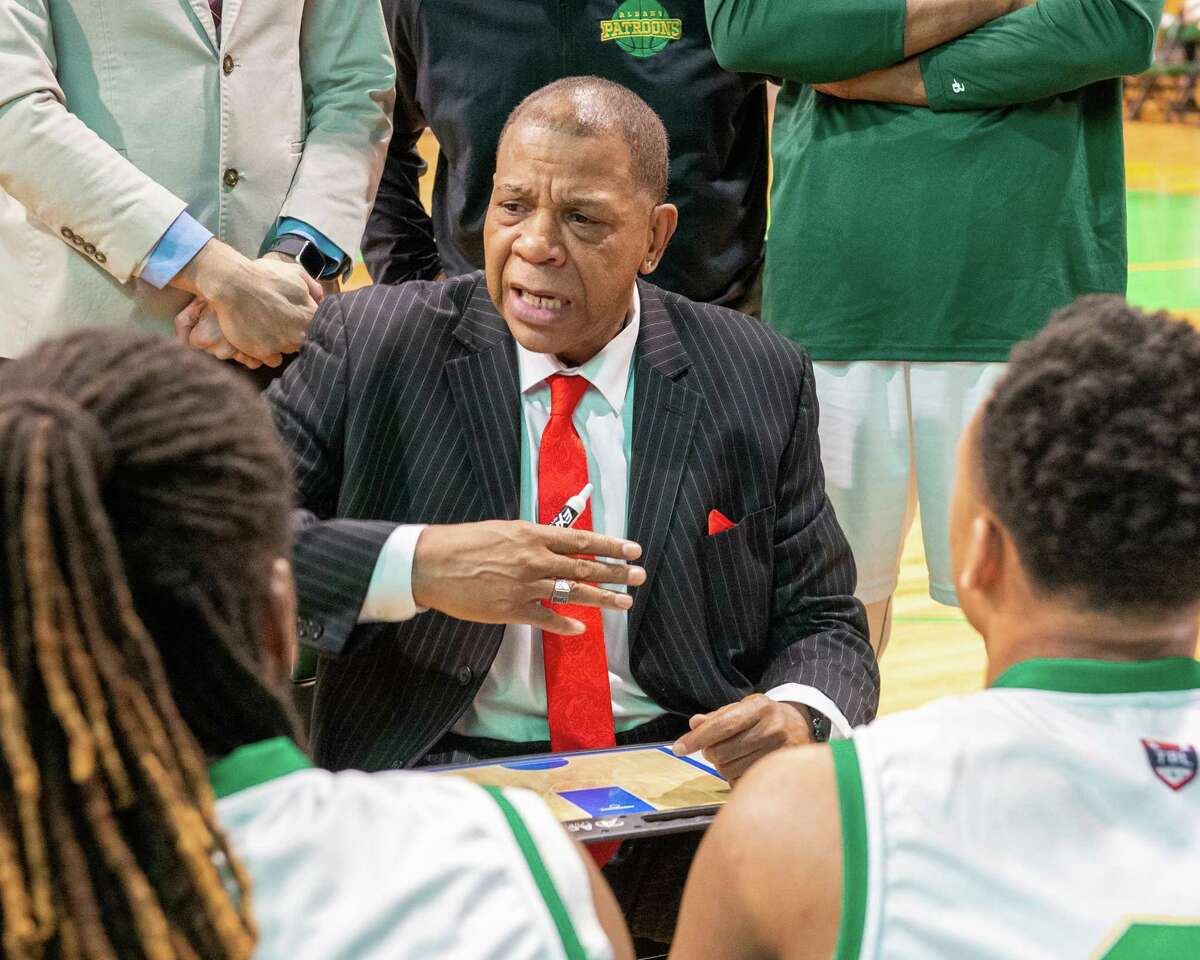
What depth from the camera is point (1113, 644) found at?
132cm

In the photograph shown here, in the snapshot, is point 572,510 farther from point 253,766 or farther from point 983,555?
point 253,766

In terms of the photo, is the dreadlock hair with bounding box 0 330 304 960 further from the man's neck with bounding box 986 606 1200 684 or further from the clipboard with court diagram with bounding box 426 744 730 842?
the clipboard with court diagram with bounding box 426 744 730 842

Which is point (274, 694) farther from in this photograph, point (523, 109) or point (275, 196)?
point (275, 196)

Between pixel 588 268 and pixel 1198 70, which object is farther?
pixel 1198 70

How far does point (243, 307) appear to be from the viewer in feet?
9.02

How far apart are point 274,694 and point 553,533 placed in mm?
1005

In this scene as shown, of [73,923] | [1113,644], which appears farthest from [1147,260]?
[73,923]

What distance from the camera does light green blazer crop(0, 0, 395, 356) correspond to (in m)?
2.68

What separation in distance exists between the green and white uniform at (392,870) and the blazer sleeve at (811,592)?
1222mm

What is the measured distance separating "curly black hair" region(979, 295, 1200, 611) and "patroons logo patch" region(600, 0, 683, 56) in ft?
6.69

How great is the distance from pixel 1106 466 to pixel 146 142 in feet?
6.57

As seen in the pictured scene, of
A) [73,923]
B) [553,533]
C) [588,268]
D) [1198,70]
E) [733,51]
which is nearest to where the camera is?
[73,923]

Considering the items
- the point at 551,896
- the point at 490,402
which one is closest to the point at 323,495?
the point at 490,402

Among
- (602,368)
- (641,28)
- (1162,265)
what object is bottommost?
(1162,265)
